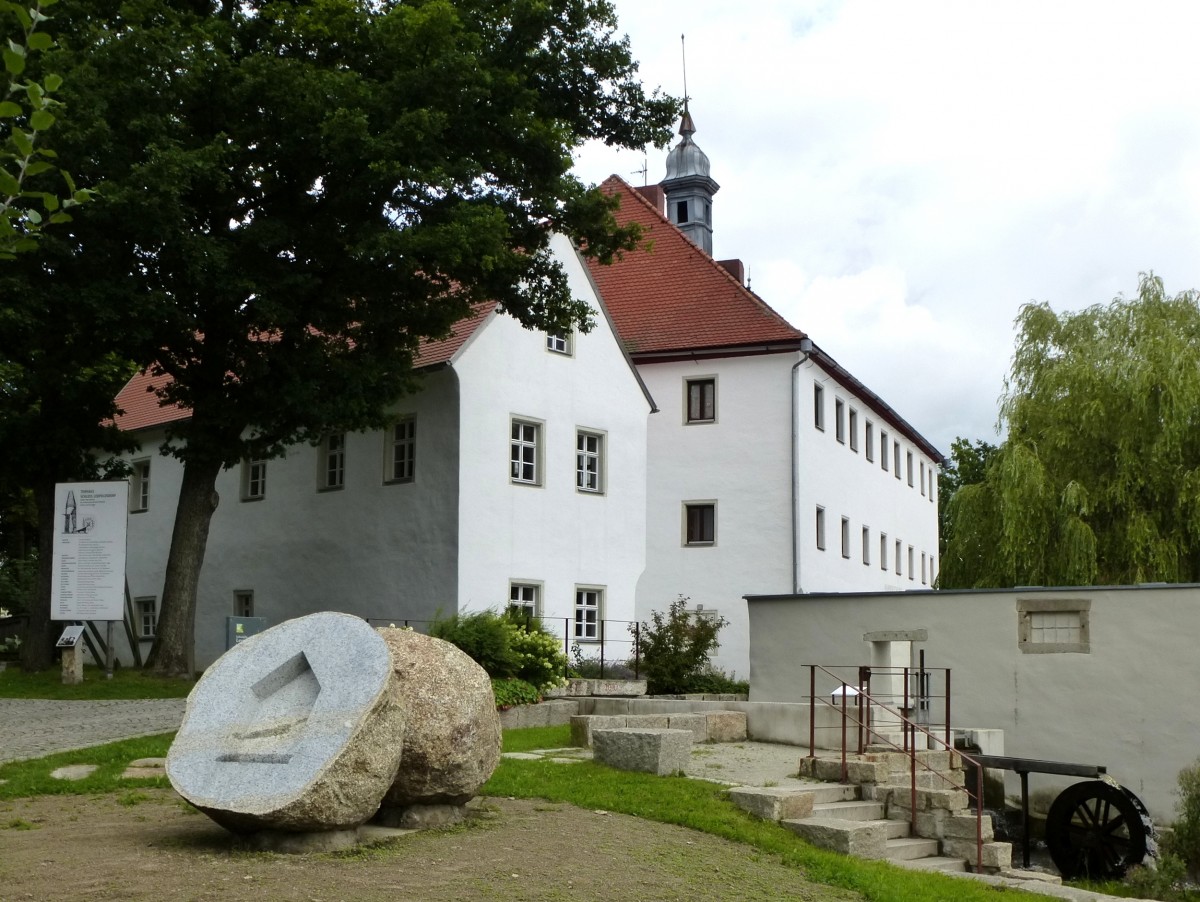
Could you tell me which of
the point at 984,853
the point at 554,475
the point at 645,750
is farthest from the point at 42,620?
the point at 984,853

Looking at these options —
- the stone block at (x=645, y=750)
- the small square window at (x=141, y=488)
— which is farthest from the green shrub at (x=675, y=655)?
the small square window at (x=141, y=488)

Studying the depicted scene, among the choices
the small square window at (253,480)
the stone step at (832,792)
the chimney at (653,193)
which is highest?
the chimney at (653,193)

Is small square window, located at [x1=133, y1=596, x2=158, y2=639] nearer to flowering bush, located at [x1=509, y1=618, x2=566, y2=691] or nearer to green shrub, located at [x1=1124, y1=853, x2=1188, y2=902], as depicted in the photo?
flowering bush, located at [x1=509, y1=618, x2=566, y2=691]

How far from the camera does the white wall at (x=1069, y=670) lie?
1914cm

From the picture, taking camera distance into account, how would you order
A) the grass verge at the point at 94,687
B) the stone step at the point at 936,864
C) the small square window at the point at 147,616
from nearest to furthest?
1. the stone step at the point at 936,864
2. the grass verge at the point at 94,687
3. the small square window at the point at 147,616

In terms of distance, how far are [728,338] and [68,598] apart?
16.5 meters

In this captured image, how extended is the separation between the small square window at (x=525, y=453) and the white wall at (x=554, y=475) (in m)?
0.15

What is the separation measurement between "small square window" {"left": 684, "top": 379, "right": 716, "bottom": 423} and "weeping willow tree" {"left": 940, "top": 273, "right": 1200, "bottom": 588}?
702cm

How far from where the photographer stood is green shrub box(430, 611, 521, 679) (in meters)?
20.5

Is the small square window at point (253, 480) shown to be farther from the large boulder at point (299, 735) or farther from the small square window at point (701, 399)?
the large boulder at point (299, 735)

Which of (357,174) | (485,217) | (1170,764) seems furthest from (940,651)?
(357,174)

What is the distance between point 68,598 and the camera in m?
23.8

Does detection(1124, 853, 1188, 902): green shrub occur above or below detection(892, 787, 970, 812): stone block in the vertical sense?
below

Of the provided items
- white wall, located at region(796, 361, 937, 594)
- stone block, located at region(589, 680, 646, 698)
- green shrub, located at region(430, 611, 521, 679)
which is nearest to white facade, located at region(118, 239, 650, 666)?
stone block, located at region(589, 680, 646, 698)
